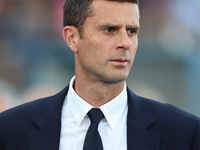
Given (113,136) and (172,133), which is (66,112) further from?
(172,133)

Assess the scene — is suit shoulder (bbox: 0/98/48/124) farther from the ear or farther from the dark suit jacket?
the ear

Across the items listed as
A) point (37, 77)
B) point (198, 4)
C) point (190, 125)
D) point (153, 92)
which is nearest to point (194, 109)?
point (153, 92)

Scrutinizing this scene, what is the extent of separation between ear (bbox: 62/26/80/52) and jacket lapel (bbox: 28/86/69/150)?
1.32 ft

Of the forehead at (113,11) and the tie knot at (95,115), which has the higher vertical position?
the forehead at (113,11)

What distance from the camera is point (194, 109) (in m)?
10.2

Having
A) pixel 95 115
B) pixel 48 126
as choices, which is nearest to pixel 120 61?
pixel 95 115

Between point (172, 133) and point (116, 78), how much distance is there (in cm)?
56

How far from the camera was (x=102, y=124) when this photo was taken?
3020 mm

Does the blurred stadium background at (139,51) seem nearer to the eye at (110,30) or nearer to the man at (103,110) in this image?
the man at (103,110)

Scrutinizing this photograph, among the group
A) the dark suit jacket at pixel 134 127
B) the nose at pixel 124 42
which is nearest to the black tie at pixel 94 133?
the dark suit jacket at pixel 134 127

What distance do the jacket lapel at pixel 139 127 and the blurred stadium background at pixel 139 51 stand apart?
7.31m

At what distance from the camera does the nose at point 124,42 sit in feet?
9.37

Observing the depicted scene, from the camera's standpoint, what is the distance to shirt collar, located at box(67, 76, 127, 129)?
9.88 feet

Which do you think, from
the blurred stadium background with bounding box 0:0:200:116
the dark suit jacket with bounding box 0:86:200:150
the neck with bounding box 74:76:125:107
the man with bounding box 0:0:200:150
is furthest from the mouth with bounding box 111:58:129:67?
the blurred stadium background with bounding box 0:0:200:116
